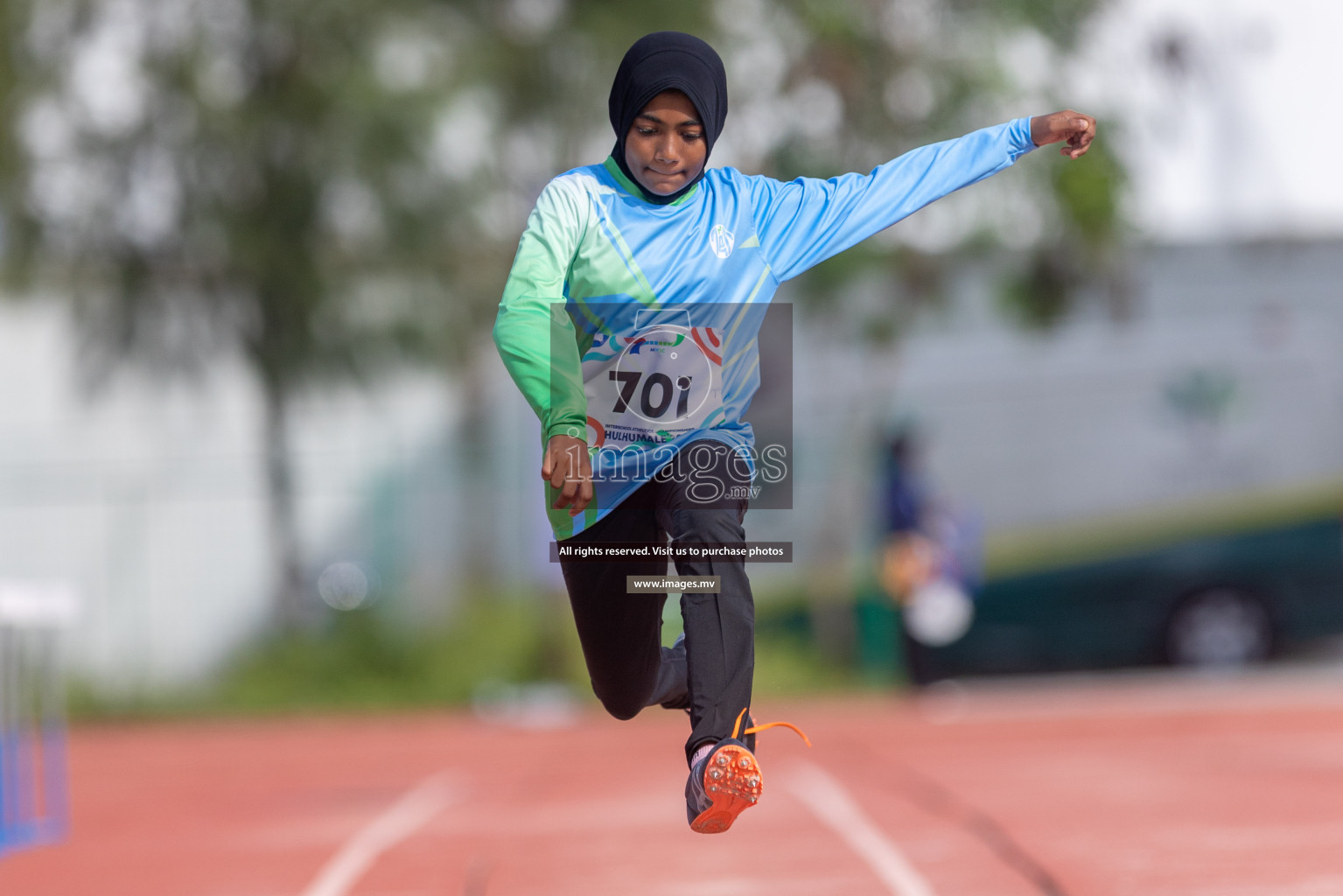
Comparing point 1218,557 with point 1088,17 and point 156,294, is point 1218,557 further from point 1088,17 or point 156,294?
point 156,294

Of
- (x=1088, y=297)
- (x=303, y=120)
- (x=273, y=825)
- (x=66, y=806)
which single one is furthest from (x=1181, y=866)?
(x=303, y=120)

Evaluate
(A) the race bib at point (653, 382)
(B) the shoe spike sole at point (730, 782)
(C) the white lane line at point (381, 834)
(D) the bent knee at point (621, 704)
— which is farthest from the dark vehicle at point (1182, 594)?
(B) the shoe spike sole at point (730, 782)

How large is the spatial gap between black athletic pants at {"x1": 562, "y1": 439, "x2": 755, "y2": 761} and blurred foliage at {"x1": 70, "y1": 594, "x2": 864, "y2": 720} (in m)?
11.3

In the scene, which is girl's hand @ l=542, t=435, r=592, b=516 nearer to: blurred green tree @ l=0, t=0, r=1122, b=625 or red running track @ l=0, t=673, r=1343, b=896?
→ red running track @ l=0, t=673, r=1343, b=896

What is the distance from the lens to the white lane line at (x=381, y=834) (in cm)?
683

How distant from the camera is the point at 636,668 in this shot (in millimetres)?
4527

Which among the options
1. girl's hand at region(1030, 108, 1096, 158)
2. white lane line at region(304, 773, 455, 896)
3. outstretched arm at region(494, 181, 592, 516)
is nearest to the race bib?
outstretched arm at region(494, 181, 592, 516)

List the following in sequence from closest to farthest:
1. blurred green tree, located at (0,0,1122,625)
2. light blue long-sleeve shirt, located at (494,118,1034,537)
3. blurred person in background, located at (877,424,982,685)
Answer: light blue long-sleeve shirt, located at (494,118,1034,537) → blurred person in background, located at (877,424,982,685) → blurred green tree, located at (0,0,1122,625)

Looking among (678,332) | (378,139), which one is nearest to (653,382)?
(678,332)

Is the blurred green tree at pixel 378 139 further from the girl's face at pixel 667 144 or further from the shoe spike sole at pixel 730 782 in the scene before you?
the shoe spike sole at pixel 730 782

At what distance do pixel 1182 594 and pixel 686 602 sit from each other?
11.7m

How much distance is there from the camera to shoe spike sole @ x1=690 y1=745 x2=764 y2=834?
13.1ft

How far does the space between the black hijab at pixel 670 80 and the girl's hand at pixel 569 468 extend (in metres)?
0.86

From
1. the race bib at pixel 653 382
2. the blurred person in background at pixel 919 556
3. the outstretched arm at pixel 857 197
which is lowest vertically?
the blurred person in background at pixel 919 556
